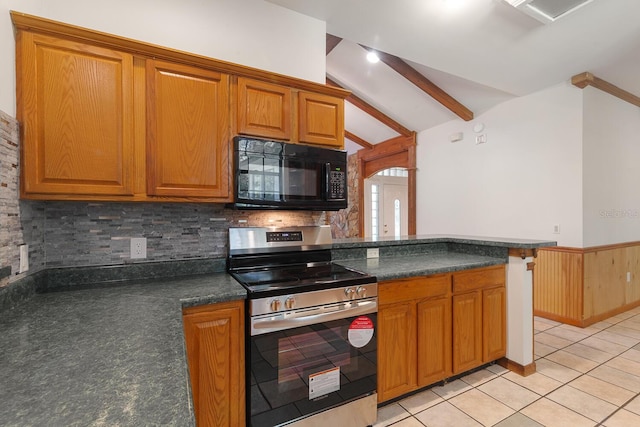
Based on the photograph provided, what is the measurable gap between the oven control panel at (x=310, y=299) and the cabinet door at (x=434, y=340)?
1.67ft

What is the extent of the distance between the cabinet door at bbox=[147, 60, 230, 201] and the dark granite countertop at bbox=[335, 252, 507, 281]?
1.06 metres

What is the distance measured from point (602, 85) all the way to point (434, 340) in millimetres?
3487

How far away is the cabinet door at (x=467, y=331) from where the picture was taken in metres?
2.12

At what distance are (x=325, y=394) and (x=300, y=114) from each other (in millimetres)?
1716

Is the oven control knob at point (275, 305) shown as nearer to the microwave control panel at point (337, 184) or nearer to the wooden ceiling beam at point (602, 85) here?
the microwave control panel at point (337, 184)

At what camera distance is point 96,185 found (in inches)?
58.2

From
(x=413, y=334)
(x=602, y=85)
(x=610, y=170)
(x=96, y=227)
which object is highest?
(x=602, y=85)

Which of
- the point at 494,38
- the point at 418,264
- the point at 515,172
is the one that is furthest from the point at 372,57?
the point at 418,264

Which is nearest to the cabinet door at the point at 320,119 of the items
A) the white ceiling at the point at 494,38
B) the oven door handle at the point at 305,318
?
the white ceiling at the point at 494,38

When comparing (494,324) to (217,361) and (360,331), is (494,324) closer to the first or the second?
(360,331)

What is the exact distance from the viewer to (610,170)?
346 centimetres

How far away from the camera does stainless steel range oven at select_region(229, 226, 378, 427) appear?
1446 millimetres

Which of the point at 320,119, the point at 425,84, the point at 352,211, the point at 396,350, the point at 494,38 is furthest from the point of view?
the point at 352,211

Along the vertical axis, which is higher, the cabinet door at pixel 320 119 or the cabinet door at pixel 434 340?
the cabinet door at pixel 320 119
